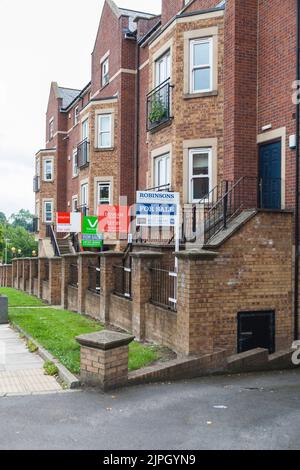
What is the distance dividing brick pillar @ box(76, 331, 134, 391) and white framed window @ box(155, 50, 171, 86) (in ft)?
31.4

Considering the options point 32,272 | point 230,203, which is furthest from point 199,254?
point 32,272

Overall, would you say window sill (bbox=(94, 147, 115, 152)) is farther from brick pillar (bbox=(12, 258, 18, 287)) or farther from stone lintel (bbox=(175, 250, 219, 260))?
stone lintel (bbox=(175, 250, 219, 260))

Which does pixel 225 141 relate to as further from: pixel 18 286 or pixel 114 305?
pixel 18 286

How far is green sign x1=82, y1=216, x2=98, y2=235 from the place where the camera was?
20984 millimetres

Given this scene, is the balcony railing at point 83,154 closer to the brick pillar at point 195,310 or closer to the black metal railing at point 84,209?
the black metal railing at point 84,209

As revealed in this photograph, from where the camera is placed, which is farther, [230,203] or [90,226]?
[90,226]

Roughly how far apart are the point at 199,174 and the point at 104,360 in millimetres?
7547

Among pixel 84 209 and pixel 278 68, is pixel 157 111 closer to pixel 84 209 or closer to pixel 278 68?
pixel 278 68

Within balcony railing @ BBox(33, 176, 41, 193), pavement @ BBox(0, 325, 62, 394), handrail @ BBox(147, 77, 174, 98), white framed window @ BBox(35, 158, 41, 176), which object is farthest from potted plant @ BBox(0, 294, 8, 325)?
white framed window @ BBox(35, 158, 41, 176)

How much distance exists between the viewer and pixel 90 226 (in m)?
21.1

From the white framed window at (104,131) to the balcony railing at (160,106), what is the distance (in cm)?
694

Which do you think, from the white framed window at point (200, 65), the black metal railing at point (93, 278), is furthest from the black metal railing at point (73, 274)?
the white framed window at point (200, 65)

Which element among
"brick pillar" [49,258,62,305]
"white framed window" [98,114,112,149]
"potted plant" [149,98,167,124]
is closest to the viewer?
"potted plant" [149,98,167,124]

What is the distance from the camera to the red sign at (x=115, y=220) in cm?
2020
